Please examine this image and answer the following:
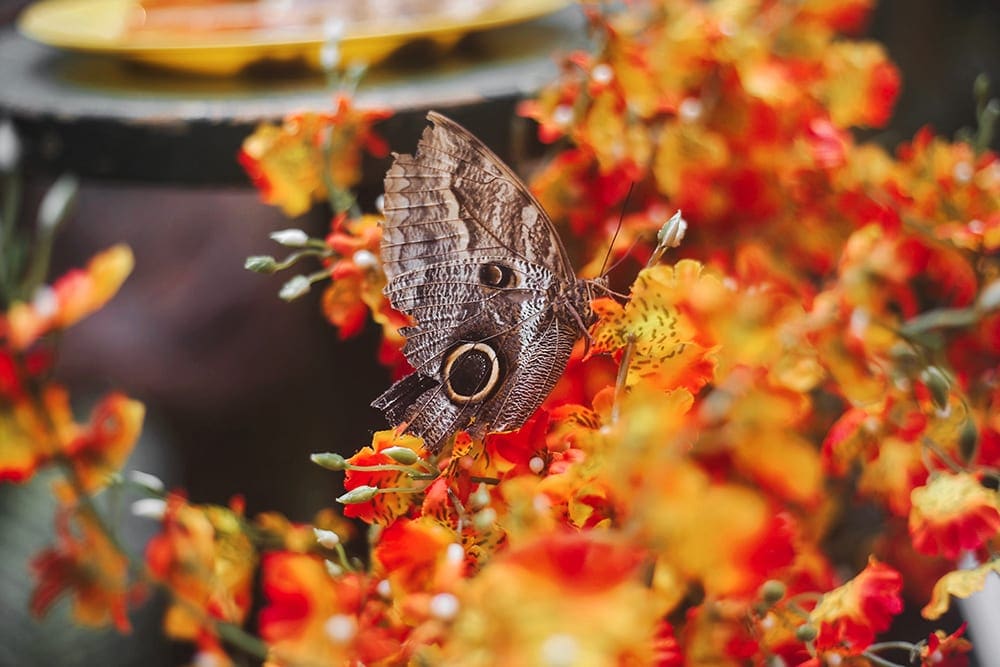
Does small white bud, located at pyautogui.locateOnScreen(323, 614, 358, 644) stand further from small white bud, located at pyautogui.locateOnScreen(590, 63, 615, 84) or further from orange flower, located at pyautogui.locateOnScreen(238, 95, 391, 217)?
small white bud, located at pyautogui.locateOnScreen(590, 63, 615, 84)

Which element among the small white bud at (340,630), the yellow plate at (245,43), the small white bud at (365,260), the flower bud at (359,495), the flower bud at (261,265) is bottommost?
the small white bud at (340,630)

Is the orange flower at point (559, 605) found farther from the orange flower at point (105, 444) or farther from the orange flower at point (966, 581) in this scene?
the orange flower at point (105, 444)

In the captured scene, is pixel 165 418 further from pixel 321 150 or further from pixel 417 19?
pixel 321 150

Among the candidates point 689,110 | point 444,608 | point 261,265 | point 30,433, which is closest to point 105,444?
point 30,433

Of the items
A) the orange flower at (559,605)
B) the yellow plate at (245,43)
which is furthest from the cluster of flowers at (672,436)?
the yellow plate at (245,43)

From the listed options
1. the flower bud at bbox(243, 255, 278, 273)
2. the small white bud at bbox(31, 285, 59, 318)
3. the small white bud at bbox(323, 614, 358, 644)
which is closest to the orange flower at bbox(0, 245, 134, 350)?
the small white bud at bbox(31, 285, 59, 318)

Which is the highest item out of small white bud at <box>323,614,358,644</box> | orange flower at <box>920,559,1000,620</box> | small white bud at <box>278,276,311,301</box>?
small white bud at <box>278,276,311,301</box>
